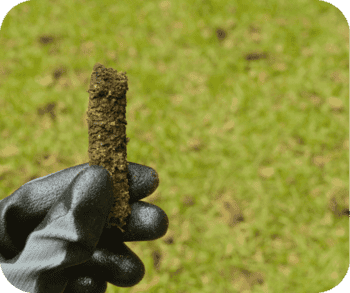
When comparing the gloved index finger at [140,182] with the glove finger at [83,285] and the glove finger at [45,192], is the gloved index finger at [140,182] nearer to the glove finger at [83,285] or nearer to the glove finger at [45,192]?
the glove finger at [45,192]

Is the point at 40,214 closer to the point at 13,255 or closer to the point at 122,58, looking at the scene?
the point at 13,255

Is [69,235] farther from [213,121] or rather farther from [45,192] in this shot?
[213,121]

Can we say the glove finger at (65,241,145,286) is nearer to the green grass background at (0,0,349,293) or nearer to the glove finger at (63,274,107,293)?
the glove finger at (63,274,107,293)

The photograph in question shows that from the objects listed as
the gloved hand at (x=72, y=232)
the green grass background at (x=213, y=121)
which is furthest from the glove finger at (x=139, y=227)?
the green grass background at (x=213, y=121)

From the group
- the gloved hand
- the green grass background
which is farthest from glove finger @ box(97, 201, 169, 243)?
the green grass background

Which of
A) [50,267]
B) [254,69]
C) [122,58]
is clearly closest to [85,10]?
[122,58]

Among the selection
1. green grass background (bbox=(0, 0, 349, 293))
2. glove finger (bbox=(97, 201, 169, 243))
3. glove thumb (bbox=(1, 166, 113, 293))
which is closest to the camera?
Answer: glove thumb (bbox=(1, 166, 113, 293))

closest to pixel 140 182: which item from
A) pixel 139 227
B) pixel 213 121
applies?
pixel 139 227
